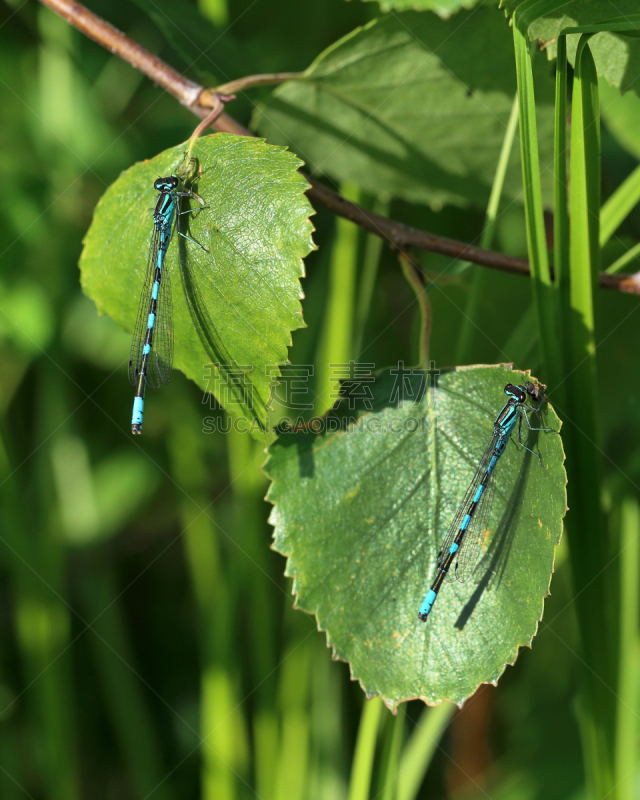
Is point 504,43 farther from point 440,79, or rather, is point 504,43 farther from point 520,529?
point 520,529

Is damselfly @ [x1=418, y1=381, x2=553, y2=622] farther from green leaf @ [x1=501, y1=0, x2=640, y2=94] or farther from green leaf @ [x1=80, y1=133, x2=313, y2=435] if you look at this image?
green leaf @ [x1=501, y1=0, x2=640, y2=94]

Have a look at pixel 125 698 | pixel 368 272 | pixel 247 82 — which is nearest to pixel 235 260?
pixel 247 82

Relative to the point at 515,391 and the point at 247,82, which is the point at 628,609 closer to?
the point at 515,391

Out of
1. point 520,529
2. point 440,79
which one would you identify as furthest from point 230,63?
point 520,529

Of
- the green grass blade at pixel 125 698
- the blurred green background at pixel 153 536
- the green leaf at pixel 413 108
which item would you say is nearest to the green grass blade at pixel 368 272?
the blurred green background at pixel 153 536

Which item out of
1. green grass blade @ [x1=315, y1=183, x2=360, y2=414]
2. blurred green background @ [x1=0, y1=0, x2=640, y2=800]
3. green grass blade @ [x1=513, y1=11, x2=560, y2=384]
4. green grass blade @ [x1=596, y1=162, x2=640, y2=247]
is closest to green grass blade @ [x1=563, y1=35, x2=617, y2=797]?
green grass blade @ [x1=513, y1=11, x2=560, y2=384]

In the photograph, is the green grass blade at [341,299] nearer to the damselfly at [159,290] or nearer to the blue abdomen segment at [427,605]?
the damselfly at [159,290]

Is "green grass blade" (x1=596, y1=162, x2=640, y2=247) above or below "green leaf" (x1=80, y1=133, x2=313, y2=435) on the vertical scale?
above
